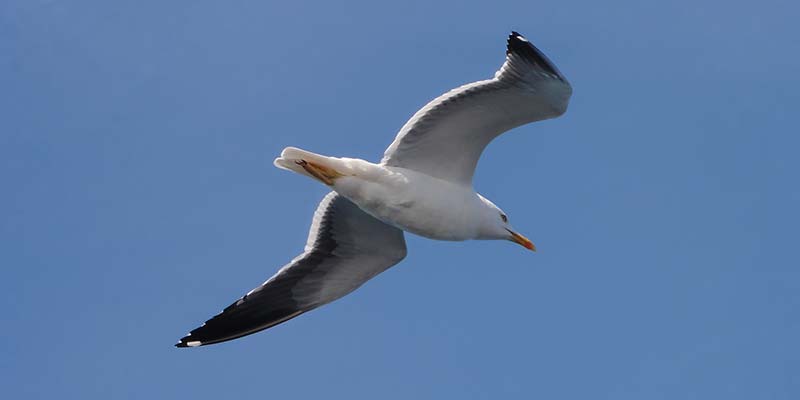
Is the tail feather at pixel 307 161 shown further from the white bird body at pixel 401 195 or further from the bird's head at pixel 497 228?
the bird's head at pixel 497 228

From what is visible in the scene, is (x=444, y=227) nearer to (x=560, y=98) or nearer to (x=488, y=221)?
(x=488, y=221)

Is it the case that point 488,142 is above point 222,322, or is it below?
above

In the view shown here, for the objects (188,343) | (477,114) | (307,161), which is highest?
(477,114)

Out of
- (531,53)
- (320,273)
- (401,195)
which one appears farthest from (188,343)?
(531,53)

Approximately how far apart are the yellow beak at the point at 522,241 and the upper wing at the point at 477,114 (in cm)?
86

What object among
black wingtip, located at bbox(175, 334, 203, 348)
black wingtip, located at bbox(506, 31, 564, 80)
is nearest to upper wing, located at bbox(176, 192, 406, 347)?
black wingtip, located at bbox(175, 334, 203, 348)

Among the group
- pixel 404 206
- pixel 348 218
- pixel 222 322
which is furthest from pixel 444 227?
pixel 222 322

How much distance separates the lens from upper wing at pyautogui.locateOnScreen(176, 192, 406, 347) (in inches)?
488

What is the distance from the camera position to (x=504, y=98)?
35.9 ft

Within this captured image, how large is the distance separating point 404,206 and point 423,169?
20.1 inches

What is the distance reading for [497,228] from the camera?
12102mm

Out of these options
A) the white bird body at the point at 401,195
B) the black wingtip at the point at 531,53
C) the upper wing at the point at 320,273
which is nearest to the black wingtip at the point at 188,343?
the upper wing at the point at 320,273

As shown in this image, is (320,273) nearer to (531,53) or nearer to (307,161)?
(307,161)

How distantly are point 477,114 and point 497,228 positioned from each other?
4.60 ft
